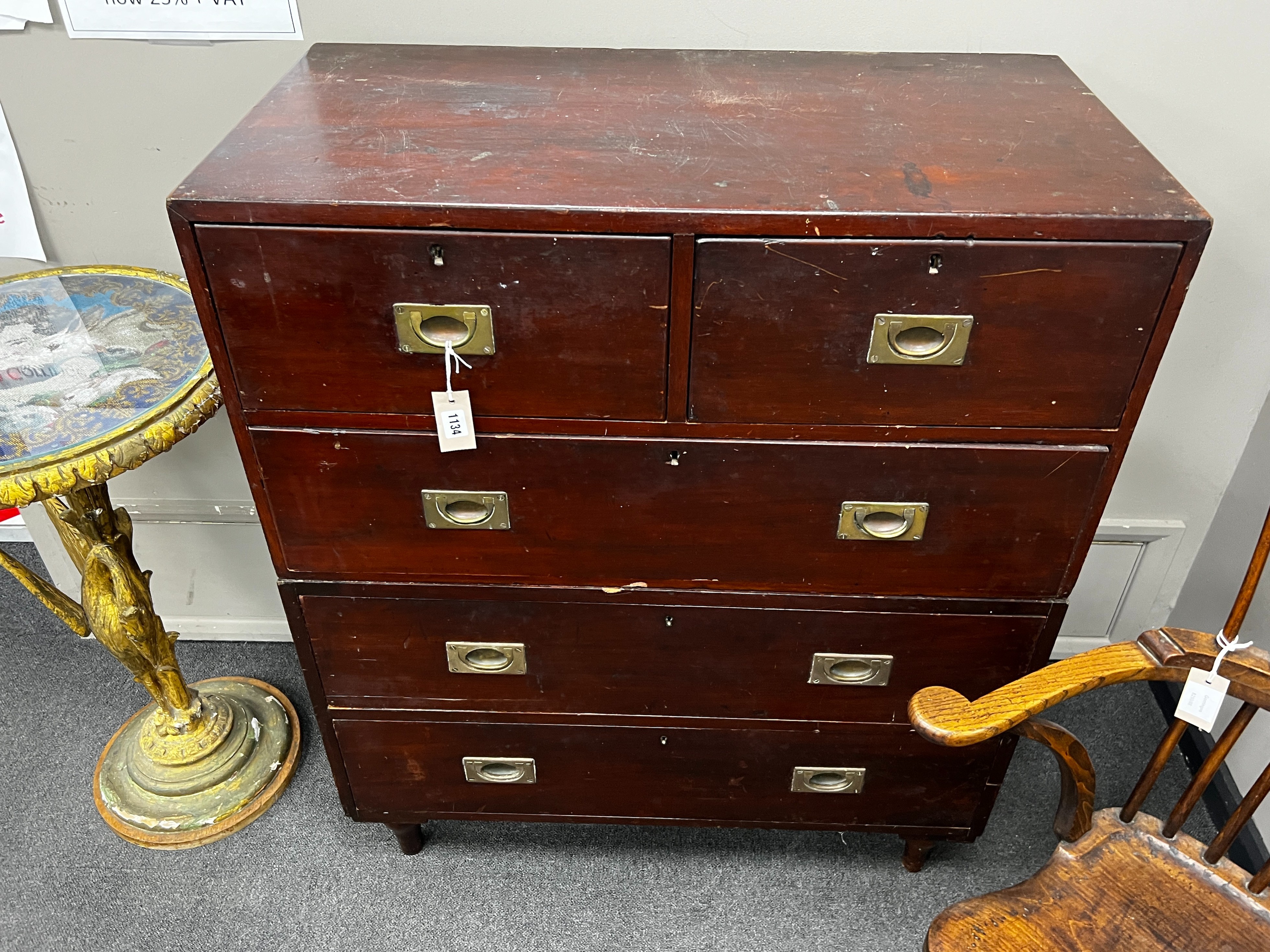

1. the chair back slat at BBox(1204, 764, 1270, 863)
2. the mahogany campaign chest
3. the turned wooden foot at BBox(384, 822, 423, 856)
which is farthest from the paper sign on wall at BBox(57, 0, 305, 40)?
the chair back slat at BBox(1204, 764, 1270, 863)

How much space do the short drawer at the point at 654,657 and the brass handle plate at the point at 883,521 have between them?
0.14 m

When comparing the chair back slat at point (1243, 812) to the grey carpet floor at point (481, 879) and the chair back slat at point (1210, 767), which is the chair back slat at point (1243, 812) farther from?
the grey carpet floor at point (481, 879)

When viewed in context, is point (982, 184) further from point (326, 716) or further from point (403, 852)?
point (403, 852)

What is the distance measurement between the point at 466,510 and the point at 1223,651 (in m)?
0.86

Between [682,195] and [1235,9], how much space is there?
950mm

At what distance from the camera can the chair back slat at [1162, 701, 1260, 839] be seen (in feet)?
3.41

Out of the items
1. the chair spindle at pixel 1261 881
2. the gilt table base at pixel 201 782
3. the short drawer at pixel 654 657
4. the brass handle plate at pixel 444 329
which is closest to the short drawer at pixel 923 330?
the brass handle plate at pixel 444 329

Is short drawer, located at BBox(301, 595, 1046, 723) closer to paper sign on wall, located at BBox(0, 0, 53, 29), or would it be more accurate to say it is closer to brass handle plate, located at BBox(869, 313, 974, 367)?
brass handle plate, located at BBox(869, 313, 974, 367)

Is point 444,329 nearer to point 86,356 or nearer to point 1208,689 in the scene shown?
point 86,356

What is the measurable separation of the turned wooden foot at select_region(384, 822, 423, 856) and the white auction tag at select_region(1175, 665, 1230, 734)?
118cm

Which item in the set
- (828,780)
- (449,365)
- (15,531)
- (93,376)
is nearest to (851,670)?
(828,780)

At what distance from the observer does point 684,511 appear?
Result: 45.8 inches

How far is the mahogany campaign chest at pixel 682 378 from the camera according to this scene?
37.8 inches

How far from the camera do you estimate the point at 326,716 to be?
1.42 meters
